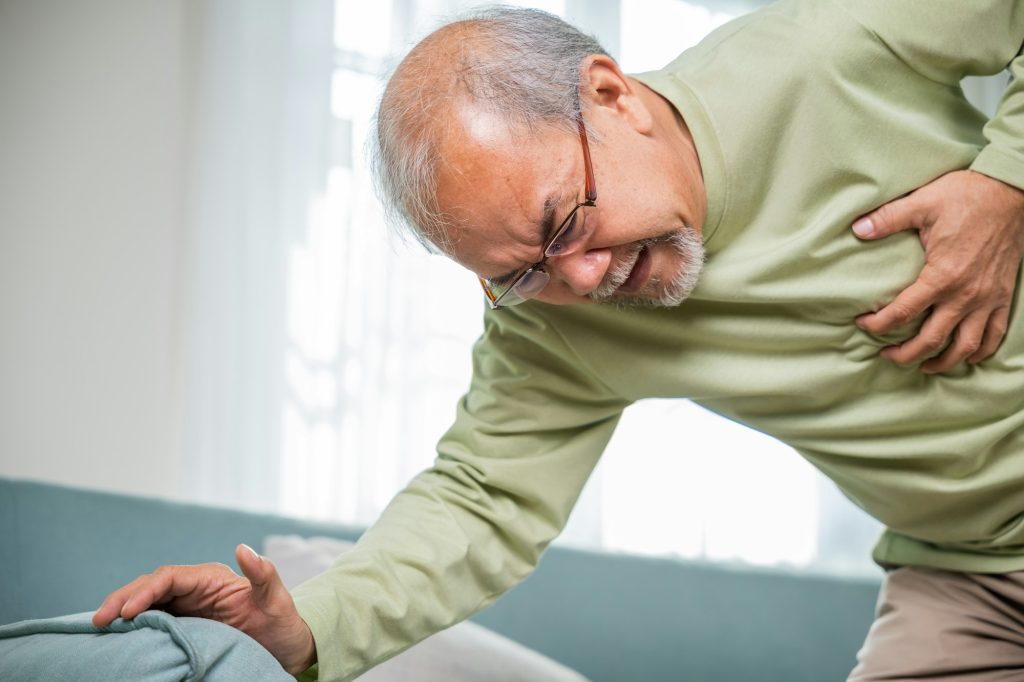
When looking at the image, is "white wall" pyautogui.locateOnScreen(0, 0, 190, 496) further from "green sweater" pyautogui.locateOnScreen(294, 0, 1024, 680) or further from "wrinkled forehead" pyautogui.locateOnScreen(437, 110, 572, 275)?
"wrinkled forehead" pyautogui.locateOnScreen(437, 110, 572, 275)

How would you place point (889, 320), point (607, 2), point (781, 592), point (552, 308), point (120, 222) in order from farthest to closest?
1. point (607, 2)
2. point (120, 222)
3. point (781, 592)
4. point (552, 308)
5. point (889, 320)

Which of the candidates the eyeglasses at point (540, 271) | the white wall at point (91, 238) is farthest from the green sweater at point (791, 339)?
the white wall at point (91, 238)

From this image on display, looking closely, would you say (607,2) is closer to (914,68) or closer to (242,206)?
(242,206)

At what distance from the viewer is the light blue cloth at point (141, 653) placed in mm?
792

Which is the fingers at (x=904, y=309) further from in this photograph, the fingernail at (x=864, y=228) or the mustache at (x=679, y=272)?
the mustache at (x=679, y=272)

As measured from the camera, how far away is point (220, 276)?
352 centimetres

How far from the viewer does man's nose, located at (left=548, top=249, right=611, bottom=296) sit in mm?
1067

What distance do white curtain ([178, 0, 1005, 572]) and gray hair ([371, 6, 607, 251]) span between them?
2348 millimetres

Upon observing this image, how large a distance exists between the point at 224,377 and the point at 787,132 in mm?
2704

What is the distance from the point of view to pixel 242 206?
3547mm

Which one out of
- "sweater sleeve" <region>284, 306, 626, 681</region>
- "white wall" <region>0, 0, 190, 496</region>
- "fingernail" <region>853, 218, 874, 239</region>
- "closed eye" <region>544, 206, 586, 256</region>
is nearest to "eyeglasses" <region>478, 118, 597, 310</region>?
"closed eye" <region>544, 206, 586, 256</region>

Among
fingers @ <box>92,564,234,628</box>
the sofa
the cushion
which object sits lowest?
the sofa

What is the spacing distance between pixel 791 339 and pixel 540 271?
318 mm

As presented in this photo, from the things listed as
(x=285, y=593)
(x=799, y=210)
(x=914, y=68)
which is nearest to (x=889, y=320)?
(x=799, y=210)
